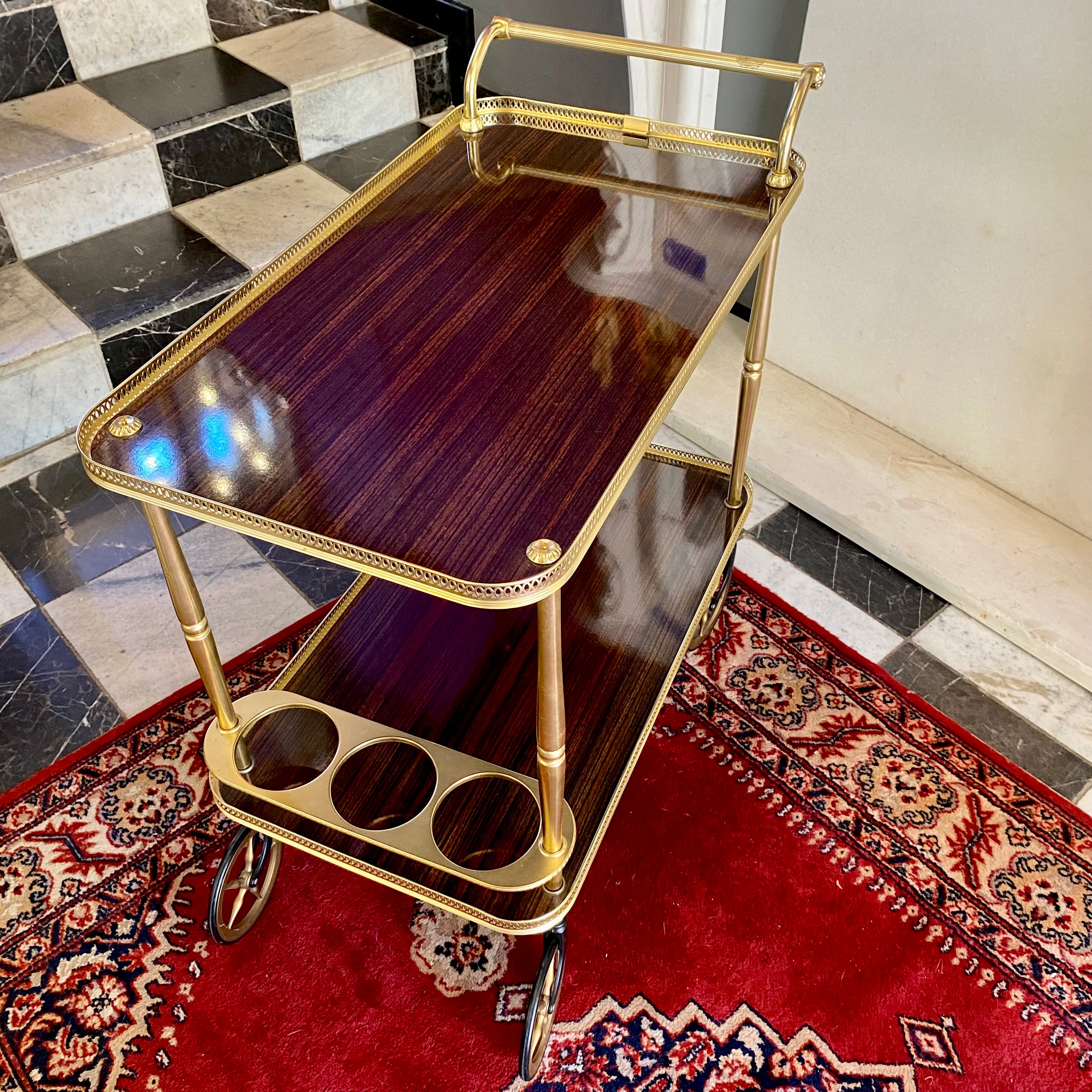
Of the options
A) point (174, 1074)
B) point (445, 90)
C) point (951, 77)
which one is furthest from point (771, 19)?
point (174, 1074)

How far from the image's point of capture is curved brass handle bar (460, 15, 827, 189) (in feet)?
4.00

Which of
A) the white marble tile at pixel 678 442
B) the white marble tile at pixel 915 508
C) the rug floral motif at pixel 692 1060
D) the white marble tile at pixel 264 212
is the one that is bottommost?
the rug floral motif at pixel 692 1060

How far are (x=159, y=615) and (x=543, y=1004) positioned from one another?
966 millimetres

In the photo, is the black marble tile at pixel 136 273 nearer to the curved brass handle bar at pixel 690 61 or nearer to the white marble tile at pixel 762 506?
the curved brass handle bar at pixel 690 61

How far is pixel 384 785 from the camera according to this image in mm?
1233

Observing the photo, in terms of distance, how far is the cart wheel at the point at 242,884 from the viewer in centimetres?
131

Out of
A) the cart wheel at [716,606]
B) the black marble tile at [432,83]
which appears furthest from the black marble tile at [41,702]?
the black marble tile at [432,83]

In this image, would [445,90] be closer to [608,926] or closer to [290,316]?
[290,316]

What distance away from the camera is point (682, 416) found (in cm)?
212

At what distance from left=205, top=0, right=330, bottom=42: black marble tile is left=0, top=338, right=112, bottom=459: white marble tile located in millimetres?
1042

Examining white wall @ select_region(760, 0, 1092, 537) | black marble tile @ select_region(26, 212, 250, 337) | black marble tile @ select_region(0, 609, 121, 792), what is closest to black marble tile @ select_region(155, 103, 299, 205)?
black marble tile @ select_region(26, 212, 250, 337)

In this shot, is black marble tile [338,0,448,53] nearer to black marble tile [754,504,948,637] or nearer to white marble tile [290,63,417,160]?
white marble tile [290,63,417,160]

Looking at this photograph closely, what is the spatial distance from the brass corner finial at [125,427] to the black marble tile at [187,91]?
1.50 metres

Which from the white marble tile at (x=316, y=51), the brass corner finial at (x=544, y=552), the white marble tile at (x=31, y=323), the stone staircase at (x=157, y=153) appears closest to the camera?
the brass corner finial at (x=544, y=552)
